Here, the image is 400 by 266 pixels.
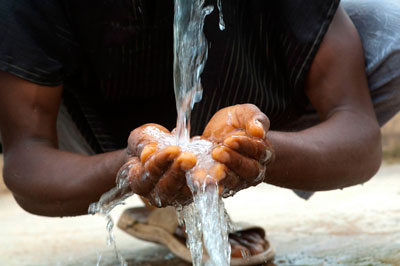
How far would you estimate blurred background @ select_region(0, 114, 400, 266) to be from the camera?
2.37 metres

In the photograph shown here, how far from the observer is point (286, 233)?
2.78 meters

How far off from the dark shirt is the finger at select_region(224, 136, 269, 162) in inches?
32.4

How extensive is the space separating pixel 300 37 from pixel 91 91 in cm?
76

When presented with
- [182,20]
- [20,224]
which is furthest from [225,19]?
[20,224]

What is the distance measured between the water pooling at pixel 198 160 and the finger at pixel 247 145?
0.06m

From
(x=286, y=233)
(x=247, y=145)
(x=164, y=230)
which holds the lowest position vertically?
(x=286, y=233)

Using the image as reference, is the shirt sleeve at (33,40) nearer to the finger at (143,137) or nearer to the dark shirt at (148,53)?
the dark shirt at (148,53)

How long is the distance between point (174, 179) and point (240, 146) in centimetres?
15

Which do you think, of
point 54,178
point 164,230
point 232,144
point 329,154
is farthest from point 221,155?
point 164,230

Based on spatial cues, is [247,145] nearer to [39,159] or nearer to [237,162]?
[237,162]

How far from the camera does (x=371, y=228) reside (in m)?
2.69

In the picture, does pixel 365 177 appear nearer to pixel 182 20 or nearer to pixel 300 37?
pixel 300 37

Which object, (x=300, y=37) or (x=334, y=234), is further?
(x=334, y=234)

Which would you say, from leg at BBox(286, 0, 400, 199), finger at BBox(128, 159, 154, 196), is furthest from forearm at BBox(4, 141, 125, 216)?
leg at BBox(286, 0, 400, 199)
